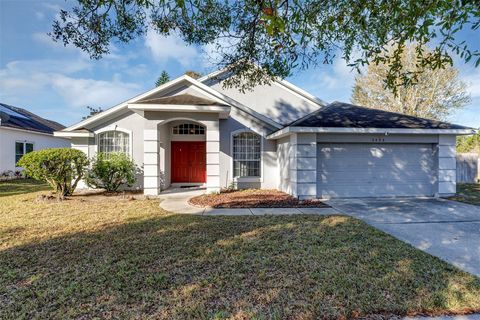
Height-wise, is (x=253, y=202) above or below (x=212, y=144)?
below

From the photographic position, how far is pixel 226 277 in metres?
3.63

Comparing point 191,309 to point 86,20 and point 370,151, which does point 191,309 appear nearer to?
point 86,20

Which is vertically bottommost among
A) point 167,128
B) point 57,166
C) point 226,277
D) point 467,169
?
point 226,277

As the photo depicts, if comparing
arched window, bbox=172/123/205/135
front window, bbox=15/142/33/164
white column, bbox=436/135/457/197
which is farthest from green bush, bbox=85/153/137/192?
white column, bbox=436/135/457/197

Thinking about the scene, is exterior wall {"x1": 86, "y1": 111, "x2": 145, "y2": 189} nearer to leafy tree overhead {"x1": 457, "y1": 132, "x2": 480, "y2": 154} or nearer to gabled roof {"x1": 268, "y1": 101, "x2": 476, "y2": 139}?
gabled roof {"x1": 268, "y1": 101, "x2": 476, "y2": 139}

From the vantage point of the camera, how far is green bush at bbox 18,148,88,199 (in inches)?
362

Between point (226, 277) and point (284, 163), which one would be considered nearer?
point (226, 277)

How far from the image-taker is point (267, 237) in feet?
17.5

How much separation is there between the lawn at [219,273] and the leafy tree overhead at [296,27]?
10.4 ft

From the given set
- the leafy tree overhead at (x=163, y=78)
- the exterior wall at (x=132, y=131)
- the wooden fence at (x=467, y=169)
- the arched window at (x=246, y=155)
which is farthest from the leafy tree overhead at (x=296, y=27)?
the leafy tree overhead at (x=163, y=78)

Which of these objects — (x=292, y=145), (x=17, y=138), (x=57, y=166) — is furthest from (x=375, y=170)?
(x=17, y=138)

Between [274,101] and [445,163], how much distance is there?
822cm

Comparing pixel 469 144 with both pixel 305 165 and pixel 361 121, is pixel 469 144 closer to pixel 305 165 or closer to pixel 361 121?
pixel 361 121

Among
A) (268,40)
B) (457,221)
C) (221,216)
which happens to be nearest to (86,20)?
(268,40)
